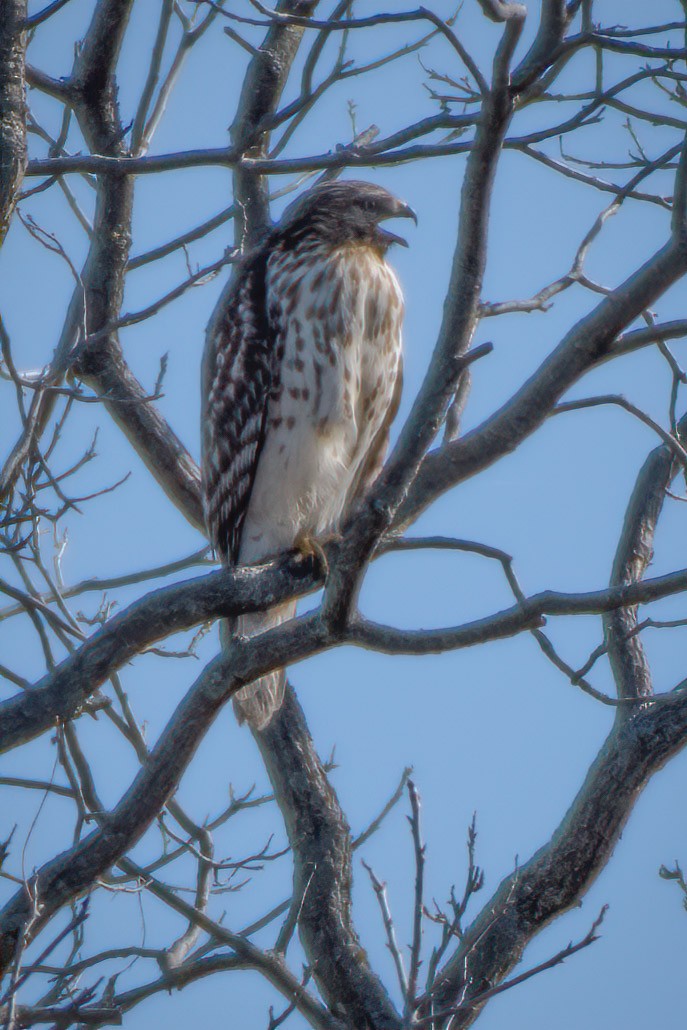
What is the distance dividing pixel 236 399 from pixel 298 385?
0.34 metres

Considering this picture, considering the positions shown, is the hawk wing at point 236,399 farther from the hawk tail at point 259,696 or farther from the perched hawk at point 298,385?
the hawk tail at point 259,696

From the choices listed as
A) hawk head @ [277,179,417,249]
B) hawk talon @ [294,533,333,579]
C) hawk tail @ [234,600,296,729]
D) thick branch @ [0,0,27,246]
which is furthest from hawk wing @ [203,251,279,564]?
thick branch @ [0,0,27,246]

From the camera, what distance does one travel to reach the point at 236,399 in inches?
221

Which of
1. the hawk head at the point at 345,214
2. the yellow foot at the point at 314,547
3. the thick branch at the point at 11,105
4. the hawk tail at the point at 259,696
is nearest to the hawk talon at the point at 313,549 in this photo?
the yellow foot at the point at 314,547

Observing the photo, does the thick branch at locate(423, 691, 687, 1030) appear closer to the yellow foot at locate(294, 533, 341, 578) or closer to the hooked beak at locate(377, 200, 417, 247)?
the yellow foot at locate(294, 533, 341, 578)

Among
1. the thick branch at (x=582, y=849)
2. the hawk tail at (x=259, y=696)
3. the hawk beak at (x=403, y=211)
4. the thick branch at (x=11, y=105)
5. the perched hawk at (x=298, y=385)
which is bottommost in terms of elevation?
the thick branch at (x=582, y=849)

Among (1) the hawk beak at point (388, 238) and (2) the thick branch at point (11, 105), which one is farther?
(1) the hawk beak at point (388, 238)

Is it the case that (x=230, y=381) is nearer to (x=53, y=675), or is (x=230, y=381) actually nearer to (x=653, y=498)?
(x=653, y=498)

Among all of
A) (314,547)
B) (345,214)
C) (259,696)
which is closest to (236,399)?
(314,547)

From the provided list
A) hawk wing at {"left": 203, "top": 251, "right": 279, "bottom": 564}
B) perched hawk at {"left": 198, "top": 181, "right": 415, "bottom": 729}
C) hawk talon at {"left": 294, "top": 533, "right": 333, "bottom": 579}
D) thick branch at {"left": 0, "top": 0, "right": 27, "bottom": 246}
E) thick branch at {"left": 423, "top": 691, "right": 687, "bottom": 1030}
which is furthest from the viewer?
hawk wing at {"left": 203, "top": 251, "right": 279, "bottom": 564}

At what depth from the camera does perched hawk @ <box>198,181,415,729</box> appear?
17.8ft

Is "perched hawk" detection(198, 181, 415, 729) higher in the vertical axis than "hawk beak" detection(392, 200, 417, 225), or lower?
lower

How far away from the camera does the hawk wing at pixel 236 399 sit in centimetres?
553

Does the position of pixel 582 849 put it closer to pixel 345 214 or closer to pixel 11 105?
pixel 345 214
